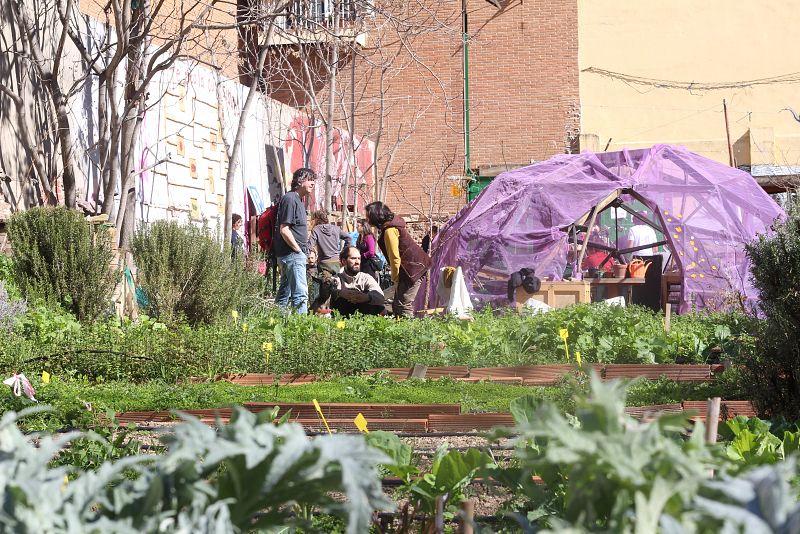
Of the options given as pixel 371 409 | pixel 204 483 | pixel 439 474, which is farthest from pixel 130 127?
pixel 204 483

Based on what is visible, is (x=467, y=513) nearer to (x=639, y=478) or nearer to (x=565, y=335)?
(x=639, y=478)

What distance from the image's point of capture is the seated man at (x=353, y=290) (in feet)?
39.9

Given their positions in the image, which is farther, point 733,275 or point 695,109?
point 695,109

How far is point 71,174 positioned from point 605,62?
801 inches

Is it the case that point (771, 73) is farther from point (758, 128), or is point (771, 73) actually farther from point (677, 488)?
point (677, 488)

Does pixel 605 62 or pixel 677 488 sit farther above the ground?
pixel 605 62

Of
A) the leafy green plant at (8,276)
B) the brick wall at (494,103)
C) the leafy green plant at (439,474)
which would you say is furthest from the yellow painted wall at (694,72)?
the leafy green plant at (439,474)

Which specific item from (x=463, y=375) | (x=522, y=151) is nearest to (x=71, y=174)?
(x=463, y=375)

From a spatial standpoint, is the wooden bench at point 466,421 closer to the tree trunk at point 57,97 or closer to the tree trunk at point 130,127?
the tree trunk at point 130,127

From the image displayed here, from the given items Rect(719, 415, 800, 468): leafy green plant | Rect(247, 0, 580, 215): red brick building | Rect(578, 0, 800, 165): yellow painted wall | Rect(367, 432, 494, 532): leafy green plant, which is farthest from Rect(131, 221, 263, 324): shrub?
Rect(578, 0, 800, 165): yellow painted wall

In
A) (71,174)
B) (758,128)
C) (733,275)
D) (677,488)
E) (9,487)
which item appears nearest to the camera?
(677,488)

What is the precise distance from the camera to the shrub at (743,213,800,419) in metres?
5.87

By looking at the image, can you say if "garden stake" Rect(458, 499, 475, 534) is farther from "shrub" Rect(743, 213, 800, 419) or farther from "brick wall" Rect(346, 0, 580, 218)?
"brick wall" Rect(346, 0, 580, 218)

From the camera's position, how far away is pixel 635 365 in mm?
8258
